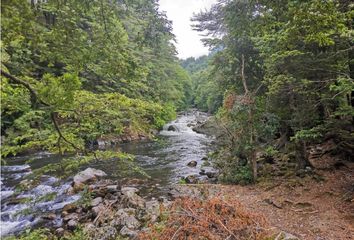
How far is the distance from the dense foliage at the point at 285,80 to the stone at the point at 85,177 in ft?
17.7

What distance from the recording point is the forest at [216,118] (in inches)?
139

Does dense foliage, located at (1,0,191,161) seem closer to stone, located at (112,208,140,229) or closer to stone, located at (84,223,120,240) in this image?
stone, located at (84,223,120,240)

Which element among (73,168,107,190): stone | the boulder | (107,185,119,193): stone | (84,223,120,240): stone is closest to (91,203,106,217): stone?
(84,223,120,240): stone

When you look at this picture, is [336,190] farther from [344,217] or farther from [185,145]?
[185,145]

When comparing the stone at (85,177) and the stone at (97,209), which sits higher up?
the stone at (85,177)

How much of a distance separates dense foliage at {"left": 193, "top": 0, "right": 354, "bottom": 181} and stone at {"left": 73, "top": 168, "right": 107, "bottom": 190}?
5.38 m

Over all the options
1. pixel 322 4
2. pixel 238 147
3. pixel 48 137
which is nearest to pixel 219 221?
pixel 48 137

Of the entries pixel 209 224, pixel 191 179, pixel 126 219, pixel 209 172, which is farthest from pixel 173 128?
pixel 209 224

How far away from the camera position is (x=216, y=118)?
1205 centimetres

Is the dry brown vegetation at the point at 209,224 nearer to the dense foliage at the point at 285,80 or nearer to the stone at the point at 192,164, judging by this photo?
the dense foliage at the point at 285,80

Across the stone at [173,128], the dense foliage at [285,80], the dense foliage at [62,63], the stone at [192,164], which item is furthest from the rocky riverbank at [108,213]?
the stone at [173,128]

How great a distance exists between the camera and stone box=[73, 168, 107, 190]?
1110 cm

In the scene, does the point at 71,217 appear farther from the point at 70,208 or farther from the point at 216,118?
the point at 216,118

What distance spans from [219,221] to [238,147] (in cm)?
563
